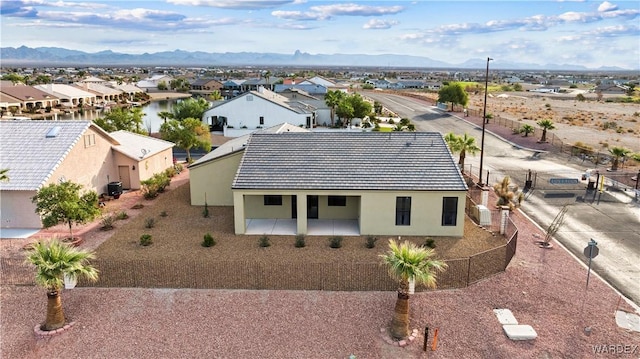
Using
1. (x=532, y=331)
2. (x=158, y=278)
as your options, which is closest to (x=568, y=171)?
(x=532, y=331)

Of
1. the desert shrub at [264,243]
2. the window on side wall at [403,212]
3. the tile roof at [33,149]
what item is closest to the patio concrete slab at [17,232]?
the tile roof at [33,149]

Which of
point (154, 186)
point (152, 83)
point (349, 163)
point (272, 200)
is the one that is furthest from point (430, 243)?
point (152, 83)

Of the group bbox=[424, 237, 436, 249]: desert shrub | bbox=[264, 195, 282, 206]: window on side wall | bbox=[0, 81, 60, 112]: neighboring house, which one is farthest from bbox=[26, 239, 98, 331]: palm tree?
bbox=[0, 81, 60, 112]: neighboring house

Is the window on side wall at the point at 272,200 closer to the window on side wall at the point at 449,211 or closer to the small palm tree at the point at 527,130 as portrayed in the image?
the window on side wall at the point at 449,211

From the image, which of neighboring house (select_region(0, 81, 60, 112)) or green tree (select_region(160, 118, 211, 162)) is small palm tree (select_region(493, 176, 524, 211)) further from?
neighboring house (select_region(0, 81, 60, 112))

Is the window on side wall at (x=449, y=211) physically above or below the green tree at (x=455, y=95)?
below
